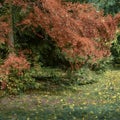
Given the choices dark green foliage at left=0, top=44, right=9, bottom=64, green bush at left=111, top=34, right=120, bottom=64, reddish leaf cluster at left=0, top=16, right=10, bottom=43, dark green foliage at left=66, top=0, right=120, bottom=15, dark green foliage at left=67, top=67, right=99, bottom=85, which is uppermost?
dark green foliage at left=66, top=0, right=120, bottom=15

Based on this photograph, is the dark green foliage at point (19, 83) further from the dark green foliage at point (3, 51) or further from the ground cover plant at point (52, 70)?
the dark green foliage at point (3, 51)

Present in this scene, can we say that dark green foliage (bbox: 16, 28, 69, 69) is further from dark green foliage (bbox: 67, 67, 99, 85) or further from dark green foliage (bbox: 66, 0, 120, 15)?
dark green foliage (bbox: 66, 0, 120, 15)

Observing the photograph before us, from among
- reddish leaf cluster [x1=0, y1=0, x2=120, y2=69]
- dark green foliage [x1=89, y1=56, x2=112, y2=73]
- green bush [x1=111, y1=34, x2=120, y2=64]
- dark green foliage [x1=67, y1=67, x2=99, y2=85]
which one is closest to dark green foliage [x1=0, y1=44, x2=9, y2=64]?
reddish leaf cluster [x1=0, y1=0, x2=120, y2=69]

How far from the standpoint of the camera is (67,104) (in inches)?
424

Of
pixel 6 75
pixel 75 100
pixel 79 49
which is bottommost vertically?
pixel 75 100

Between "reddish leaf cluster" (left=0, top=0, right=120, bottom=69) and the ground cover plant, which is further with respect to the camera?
"reddish leaf cluster" (left=0, top=0, right=120, bottom=69)

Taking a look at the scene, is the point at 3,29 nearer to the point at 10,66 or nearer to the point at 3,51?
the point at 10,66

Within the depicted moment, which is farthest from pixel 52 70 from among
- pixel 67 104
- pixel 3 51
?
pixel 67 104

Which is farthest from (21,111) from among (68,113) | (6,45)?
(6,45)

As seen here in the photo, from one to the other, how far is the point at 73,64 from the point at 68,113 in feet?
15.5

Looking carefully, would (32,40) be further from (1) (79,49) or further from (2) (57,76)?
(1) (79,49)

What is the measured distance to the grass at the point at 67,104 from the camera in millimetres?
9281

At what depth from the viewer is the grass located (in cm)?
928

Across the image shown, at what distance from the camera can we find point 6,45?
13.1 meters
